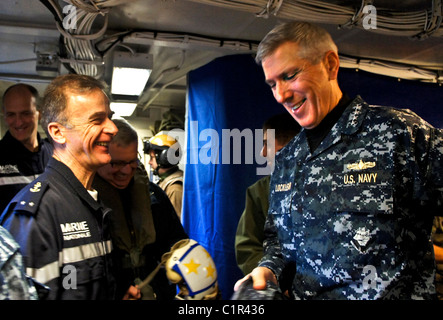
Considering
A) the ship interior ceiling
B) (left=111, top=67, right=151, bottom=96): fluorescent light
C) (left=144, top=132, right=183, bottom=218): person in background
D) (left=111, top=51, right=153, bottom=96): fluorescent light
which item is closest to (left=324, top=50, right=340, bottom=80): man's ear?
the ship interior ceiling

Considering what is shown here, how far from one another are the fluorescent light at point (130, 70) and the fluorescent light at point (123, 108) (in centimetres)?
65

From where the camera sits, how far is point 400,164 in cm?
131

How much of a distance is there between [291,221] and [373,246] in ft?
1.19

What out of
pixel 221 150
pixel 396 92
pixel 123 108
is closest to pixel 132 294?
pixel 221 150

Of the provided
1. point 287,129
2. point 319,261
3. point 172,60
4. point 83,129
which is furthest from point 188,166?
point 319,261

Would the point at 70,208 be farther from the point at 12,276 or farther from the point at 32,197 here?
the point at 12,276

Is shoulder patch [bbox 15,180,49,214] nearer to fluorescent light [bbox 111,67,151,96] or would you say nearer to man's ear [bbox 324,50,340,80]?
man's ear [bbox 324,50,340,80]

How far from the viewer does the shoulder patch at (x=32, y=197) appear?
1299 mm

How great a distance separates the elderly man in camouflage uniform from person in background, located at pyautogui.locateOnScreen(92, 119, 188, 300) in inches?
28.8

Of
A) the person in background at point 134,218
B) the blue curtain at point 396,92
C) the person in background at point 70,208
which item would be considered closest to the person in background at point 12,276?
the person in background at point 70,208

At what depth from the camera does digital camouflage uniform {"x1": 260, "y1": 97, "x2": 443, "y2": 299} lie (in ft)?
4.15

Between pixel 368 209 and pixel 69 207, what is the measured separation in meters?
1.08

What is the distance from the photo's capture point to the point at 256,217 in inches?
94.3
